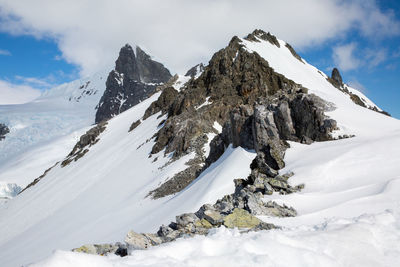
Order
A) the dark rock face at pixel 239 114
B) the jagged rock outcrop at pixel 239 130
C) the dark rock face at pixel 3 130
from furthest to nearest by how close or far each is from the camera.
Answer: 1. the dark rock face at pixel 3 130
2. the dark rock face at pixel 239 114
3. the jagged rock outcrop at pixel 239 130

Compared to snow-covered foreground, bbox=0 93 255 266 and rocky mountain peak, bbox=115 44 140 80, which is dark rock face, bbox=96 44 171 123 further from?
snow-covered foreground, bbox=0 93 255 266

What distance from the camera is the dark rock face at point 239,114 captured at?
20578 millimetres

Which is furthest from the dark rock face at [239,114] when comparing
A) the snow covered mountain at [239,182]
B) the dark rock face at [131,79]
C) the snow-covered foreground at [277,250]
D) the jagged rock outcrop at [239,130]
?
the dark rock face at [131,79]

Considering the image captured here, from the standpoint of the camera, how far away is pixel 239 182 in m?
15.9

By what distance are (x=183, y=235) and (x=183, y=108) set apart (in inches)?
1567

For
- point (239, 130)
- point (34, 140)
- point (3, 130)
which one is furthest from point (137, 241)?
point (3, 130)

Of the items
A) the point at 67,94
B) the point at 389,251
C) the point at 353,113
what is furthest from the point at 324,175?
the point at 67,94

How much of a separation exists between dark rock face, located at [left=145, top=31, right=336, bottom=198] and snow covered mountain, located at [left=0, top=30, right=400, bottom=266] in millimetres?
127

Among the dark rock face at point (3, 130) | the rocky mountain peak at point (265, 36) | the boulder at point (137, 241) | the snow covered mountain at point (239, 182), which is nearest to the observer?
the snow covered mountain at point (239, 182)

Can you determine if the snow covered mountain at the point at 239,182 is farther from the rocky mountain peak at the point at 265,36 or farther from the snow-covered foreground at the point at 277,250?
the rocky mountain peak at the point at 265,36

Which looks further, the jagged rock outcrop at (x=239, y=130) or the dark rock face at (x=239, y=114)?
the dark rock face at (x=239, y=114)

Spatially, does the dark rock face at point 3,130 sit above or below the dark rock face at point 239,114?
above

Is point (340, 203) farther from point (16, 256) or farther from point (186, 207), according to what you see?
point (16, 256)

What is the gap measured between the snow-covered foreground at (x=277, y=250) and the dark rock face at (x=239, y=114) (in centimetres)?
807
